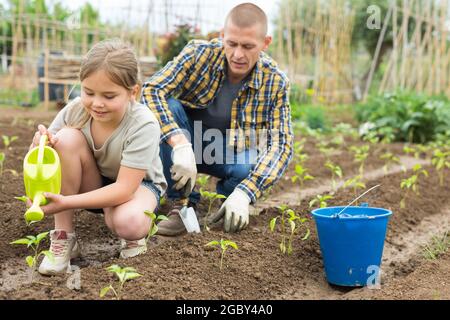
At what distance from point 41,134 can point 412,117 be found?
5.28 metres

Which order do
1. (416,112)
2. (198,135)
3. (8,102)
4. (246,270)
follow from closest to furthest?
1. (246,270)
2. (198,135)
3. (416,112)
4. (8,102)

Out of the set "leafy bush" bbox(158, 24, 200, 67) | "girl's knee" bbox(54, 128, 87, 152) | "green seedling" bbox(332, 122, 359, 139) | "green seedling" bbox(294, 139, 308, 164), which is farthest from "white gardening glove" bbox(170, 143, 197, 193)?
"green seedling" bbox(332, 122, 359, 139)

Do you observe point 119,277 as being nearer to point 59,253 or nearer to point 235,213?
point 59,253

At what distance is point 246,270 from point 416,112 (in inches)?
196

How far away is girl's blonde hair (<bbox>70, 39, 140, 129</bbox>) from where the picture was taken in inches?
77.5

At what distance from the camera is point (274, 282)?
82.8 inches

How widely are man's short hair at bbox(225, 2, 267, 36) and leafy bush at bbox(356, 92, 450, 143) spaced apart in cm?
405

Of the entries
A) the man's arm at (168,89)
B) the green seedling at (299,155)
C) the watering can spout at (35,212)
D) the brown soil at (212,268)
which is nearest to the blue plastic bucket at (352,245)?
the brown soil at (212,268)

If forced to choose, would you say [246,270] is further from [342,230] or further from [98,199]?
[98,199]


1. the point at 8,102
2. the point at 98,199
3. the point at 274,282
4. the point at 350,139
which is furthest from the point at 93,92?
the point at 8,102

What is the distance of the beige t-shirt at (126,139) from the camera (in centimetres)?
212

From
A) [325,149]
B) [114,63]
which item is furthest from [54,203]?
[325,149]

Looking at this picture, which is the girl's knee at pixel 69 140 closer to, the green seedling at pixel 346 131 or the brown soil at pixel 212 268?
the brown soil at pixel 212 268

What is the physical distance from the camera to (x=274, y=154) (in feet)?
8.86
